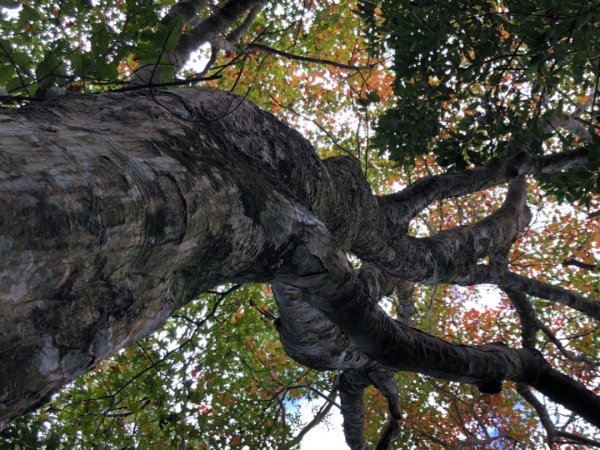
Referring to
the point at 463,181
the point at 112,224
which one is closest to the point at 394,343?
the point at 112,224

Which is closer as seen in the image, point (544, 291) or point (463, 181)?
point (463, 181)

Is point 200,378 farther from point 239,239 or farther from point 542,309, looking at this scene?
A: point 542,309

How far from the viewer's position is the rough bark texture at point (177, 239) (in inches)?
41.1

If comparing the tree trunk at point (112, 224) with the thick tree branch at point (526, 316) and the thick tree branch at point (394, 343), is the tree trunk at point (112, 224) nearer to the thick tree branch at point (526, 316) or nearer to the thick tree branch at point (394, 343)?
the thick tree branch at point (394, 343)

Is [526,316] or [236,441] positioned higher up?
[526,316]

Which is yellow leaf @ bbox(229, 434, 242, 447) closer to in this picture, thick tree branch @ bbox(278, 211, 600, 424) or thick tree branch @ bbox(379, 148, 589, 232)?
thick tree branch @ bbox(278, 211, 600, 424)

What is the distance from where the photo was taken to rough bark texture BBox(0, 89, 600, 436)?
→ 1.04 m

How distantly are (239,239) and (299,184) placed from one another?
0.92m

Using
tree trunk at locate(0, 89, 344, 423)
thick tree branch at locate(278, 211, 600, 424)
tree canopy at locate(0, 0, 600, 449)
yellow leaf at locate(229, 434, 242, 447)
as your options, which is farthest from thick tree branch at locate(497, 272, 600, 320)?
yellow leaf at locate(229, 434, 242, 447)

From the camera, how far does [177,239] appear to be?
4.88ft

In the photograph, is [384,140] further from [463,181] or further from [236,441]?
[236,441]

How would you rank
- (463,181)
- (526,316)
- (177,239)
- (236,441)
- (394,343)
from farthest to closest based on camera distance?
(236,441), (526,316), (463,181), (394,343), (177,239)

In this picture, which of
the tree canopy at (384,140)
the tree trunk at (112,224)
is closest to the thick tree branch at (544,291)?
the tree canopy at (384,140)

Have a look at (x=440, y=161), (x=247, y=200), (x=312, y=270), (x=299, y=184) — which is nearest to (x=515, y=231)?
(x=440, y=161)
